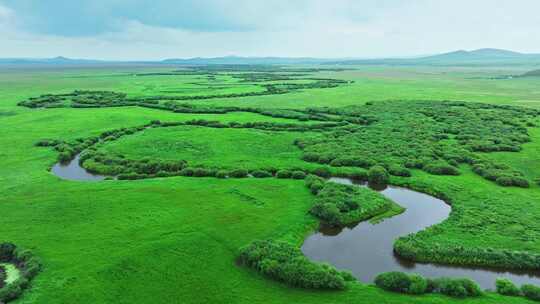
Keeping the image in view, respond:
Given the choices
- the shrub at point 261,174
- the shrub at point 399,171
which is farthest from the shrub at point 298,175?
the shrub at point 399,171

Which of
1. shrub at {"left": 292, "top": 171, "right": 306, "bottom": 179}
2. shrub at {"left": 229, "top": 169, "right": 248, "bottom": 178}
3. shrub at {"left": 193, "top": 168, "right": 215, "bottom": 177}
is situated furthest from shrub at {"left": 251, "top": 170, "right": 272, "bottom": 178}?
shrub at {"left": 193, "top": 168, "right": 215, "bottom": 177}

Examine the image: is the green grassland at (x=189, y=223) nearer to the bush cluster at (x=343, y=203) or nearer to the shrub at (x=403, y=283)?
the shrub at (x=403, y=283)

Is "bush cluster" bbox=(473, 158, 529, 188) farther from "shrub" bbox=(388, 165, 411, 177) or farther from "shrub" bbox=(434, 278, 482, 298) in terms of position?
"shrub" bbox=(434, 278, 482, 298)

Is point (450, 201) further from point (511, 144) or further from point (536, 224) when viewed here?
point (511, 144)

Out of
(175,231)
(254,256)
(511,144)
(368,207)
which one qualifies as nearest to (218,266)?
(254,256)

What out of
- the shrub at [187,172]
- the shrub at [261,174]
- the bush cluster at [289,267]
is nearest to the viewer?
the bush cluster at [289,267]

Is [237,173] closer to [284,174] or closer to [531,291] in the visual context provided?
[284,174]
